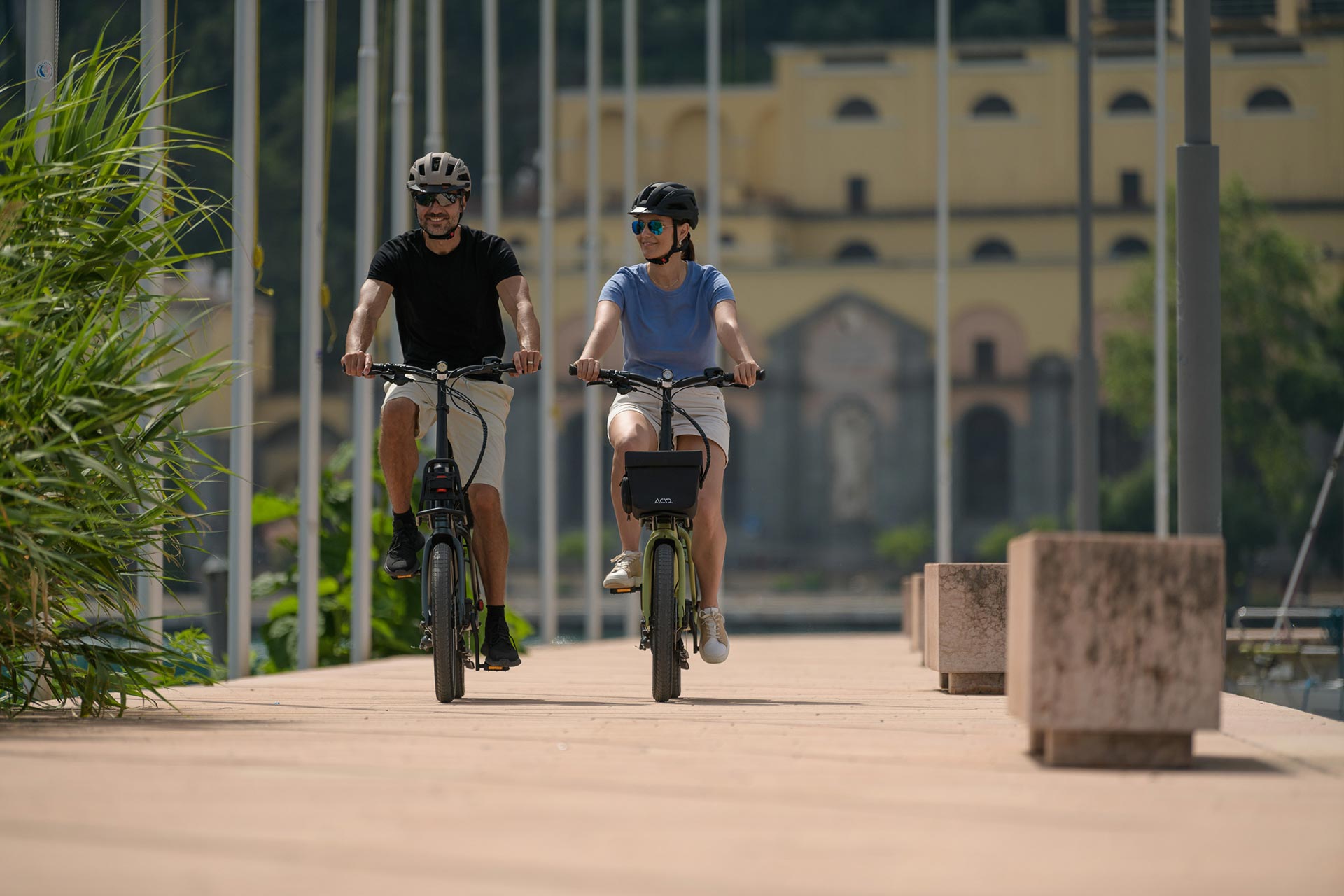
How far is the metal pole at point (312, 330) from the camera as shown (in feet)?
37.1

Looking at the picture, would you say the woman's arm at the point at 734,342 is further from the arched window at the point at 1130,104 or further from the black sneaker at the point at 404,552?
the arched window at the point at 1130,104

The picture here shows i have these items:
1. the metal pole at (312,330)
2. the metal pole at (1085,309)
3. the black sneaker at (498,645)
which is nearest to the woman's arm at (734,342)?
the black sneaker at (498,645)

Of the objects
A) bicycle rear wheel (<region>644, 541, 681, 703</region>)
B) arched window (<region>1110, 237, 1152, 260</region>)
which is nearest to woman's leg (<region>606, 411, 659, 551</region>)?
bicycle rear wheel (<region>644, 541, 681, 703</region>)

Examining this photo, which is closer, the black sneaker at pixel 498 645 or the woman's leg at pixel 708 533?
the black sneaker at pixel 498 645

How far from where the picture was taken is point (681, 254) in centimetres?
713

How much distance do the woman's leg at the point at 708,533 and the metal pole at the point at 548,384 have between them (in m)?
12.6

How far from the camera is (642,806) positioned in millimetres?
3656

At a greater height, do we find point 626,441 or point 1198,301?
point 1198,301

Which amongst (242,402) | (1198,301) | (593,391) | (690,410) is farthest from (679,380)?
(593,391)

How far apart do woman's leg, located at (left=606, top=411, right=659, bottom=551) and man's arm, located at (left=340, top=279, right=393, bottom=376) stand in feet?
2.80

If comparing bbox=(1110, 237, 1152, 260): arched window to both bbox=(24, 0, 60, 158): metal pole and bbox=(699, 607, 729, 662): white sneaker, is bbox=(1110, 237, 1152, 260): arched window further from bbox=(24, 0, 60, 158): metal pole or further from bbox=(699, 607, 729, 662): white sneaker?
bbox=(699, 607, 729, 662): white sneaker

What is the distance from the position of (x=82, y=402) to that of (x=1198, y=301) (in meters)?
5.81

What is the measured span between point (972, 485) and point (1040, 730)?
57.2 metres

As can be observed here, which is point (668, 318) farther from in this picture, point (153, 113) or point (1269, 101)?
point (1269, 101)
